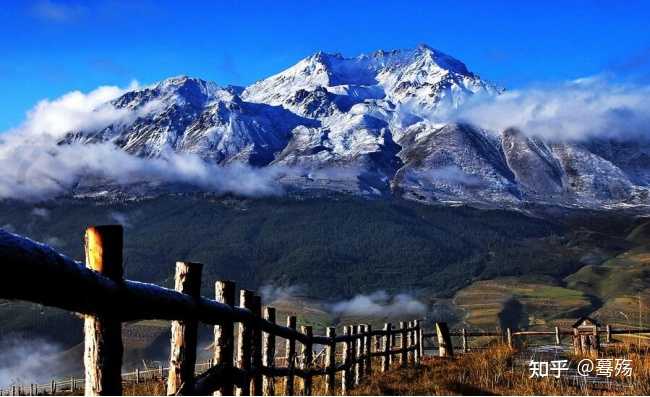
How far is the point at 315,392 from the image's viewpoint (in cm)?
1398

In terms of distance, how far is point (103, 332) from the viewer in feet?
16.3

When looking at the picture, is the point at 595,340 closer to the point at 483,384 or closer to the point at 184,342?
the point at 483,384

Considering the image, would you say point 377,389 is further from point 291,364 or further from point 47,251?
point 47,251

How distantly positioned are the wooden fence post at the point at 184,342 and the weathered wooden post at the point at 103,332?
152cm

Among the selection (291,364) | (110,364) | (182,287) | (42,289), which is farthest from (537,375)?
(42,289)

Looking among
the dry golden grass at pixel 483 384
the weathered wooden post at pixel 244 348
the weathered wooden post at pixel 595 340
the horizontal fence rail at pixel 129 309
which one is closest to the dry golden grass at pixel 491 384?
the dry golden grass at pixel 483 384

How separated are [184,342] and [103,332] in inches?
74.6

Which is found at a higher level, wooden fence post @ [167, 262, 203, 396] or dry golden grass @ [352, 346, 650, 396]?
wooden fence post @ [167, 262, 203, 396]

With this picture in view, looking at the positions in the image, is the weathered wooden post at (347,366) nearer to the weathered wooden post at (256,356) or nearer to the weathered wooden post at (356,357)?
the weathered wooden post at (356,357)

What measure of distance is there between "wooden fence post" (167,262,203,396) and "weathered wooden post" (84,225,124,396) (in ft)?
5.00

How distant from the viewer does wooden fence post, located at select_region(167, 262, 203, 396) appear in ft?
21.9

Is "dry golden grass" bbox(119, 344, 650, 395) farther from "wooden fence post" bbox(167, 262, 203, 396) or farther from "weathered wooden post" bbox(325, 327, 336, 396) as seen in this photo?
"wooden fence post" bbox(167, 262, 203, 396)

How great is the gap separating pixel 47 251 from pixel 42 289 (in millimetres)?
198

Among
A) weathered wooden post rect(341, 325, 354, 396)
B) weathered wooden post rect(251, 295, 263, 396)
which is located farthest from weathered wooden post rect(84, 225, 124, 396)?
weathered wooden post rect(341, 325, 354, 396)
